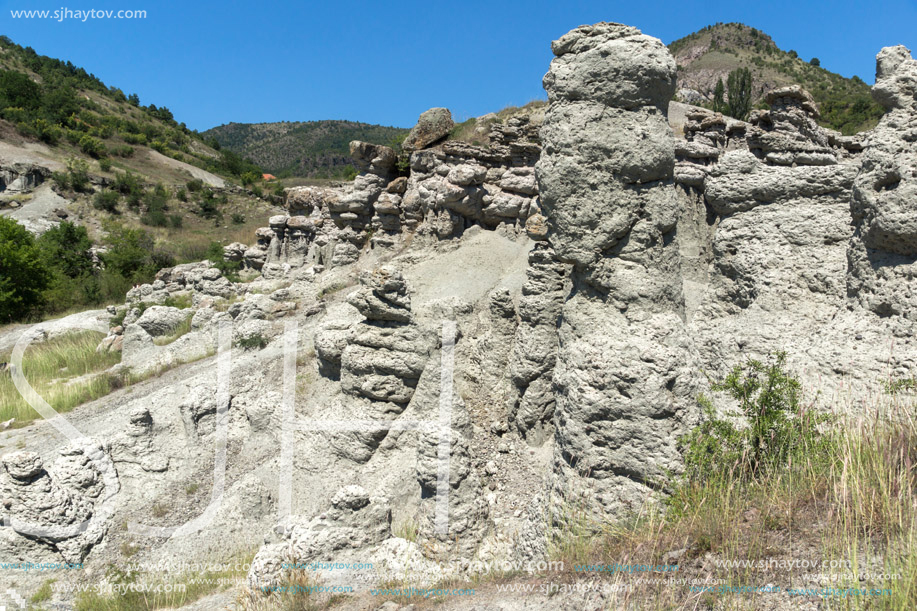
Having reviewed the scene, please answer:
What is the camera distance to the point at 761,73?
6003cm

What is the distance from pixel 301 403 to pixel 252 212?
4143 centimetres

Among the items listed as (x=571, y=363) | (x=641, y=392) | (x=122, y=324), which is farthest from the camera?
(x=122, y=324)

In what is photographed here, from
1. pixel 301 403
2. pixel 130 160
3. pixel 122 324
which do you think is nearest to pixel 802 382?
pixel 301 403

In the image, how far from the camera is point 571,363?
4543 mm

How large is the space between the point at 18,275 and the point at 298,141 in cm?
9320

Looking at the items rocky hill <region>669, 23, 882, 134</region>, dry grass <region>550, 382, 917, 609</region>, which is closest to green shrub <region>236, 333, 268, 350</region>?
dry grass <region>550, 382, 917, 609</region>

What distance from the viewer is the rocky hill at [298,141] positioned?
297ft

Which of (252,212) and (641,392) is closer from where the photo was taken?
→ (641,392)

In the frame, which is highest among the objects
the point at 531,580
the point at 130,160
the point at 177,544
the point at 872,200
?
the point at 130,160

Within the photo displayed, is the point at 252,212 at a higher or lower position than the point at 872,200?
higher

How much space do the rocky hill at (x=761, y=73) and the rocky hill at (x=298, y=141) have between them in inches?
1827

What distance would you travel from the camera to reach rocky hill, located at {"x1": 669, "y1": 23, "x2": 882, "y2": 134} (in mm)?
29719

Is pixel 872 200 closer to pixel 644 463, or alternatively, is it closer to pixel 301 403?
pixel 644 463

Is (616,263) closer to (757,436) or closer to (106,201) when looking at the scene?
(757,436)
